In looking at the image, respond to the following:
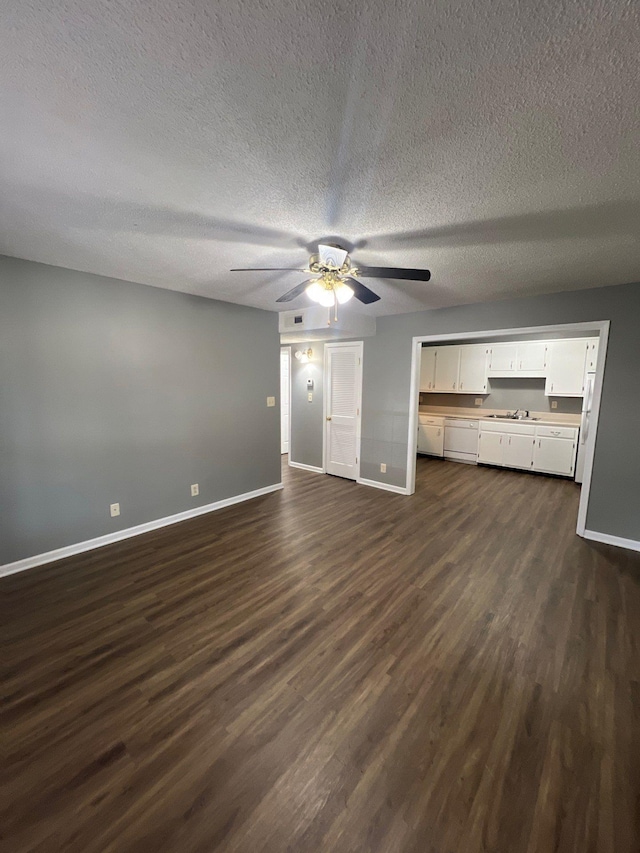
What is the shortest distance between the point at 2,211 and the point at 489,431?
6.35m

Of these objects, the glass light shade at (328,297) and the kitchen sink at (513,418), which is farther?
the kitchen sink at (513,418)

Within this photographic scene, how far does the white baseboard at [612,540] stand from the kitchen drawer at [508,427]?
243cm

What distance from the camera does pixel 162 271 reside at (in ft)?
9.22

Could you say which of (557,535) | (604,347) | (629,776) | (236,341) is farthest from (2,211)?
(557,535)

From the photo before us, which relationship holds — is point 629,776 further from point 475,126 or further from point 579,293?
point 579,293

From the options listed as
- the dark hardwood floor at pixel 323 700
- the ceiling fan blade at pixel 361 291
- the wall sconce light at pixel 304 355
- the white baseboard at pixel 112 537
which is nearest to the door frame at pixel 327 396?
the wall sconce light at pixel 304 355

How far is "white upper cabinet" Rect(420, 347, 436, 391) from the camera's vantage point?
6.54 m

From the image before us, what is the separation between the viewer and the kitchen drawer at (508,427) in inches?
217

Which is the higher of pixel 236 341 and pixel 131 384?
pixel 236 341

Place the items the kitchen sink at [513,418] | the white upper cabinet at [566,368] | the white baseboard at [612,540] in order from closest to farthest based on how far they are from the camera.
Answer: the white baseboard at [612,540], the white upper cabinet at [566,368], the kitchen sink at [513,418]

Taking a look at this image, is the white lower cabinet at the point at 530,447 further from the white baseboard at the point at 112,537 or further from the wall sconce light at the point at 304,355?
the white baseboard at the point at 112,537

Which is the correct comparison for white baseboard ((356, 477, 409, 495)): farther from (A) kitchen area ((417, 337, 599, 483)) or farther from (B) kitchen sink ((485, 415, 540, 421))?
(B) kitchen sink ((485, 415, 540, 421))

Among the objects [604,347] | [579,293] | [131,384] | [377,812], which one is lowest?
[377,812]

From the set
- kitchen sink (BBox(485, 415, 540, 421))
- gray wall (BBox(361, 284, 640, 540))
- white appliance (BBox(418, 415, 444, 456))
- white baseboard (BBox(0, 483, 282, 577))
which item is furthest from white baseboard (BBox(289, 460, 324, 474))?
kitchen sink (BBox(485, 415, 540, 421))
